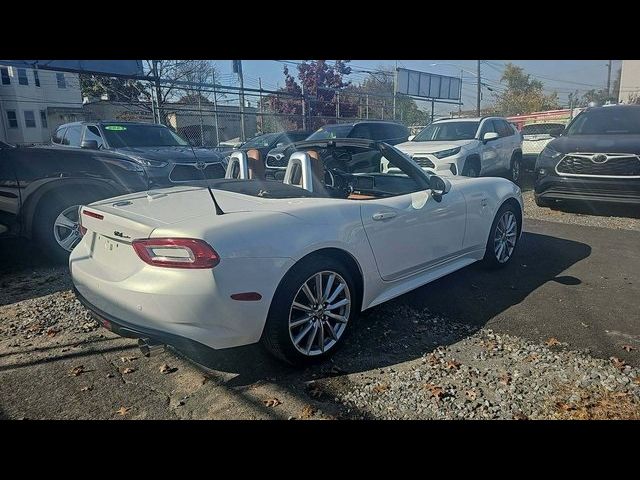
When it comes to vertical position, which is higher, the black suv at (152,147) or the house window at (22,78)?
the house window at (22,78)

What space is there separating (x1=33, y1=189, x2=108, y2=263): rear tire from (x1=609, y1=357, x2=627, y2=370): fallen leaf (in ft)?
17.4

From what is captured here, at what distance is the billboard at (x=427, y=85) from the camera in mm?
23812

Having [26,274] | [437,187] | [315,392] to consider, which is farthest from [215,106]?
[315,392]

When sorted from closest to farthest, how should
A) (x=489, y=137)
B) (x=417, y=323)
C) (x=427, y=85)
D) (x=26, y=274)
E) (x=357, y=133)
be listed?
(x=417, y=323) → (x=26, y=274) → (x=489, y=137) → (x=357, y=133) → (x=427, y=85)

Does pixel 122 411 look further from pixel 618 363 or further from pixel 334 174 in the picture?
pixel 618 363

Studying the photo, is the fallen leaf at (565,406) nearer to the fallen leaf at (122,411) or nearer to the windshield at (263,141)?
the fallen leaf at (122,411)

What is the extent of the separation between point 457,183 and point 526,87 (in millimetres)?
42089

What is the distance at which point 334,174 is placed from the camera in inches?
171

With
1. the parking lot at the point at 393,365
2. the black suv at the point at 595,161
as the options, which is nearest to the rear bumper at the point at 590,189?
the black suv at the point at 595,161

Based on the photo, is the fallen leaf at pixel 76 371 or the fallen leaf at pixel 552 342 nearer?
the fallen leaf at pixel 76 371

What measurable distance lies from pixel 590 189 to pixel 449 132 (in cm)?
409

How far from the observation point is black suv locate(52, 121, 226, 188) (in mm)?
7906

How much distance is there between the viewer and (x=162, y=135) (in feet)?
30.0

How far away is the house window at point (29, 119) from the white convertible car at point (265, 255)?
118ft
